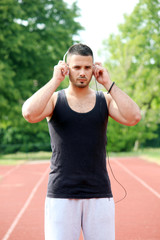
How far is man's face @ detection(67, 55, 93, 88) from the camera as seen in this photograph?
2660mm

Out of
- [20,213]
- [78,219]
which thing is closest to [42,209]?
[20,213]

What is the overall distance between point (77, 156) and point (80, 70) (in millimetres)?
550

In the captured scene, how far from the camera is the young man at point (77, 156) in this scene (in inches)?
102

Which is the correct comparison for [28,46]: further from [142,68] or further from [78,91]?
[78,91]

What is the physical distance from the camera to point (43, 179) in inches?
566

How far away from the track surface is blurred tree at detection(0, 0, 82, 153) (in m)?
10.7

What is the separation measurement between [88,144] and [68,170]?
0.68 ft

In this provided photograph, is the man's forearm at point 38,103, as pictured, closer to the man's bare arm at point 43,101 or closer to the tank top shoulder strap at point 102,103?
the man's bare arm at point 43,101

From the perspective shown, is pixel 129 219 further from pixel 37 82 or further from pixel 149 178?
pixel 37 82

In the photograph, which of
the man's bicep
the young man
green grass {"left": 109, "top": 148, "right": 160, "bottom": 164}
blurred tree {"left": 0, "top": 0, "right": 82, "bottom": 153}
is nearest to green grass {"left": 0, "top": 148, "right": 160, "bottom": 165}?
green grass {"left": 109, "top": 148, "right": 160, "bottom": 164}

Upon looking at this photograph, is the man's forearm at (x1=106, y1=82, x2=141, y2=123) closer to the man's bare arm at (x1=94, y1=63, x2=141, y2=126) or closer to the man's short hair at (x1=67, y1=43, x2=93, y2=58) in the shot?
the man's bare arm at (x1=94, y1=63, x2=141, y2=126)

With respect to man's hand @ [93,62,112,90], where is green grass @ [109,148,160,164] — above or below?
below

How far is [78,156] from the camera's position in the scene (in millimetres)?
2609

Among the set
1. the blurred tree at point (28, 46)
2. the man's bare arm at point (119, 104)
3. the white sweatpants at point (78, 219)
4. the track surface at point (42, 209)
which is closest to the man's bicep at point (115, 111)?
the man's bare arm at point (119, 104)
